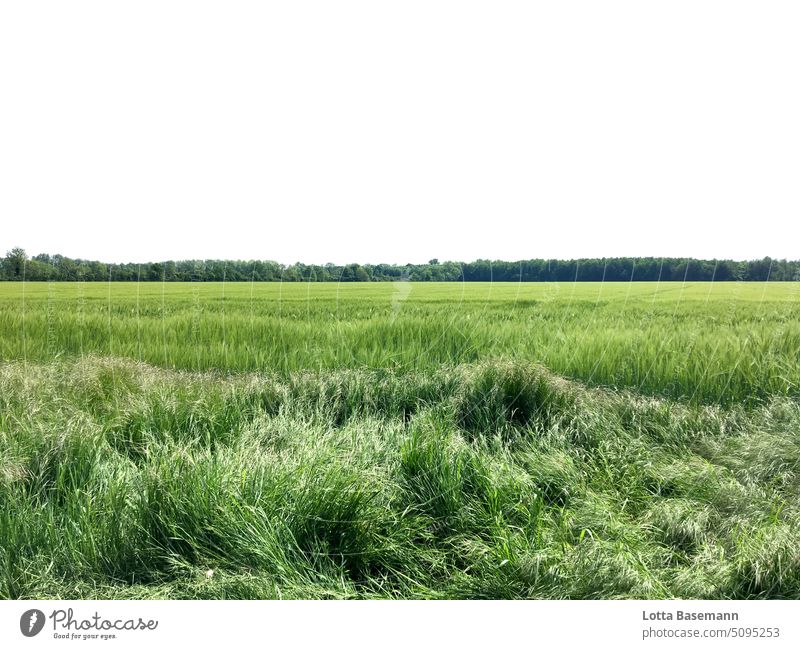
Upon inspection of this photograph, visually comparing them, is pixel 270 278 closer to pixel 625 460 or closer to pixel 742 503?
pixel 625 460

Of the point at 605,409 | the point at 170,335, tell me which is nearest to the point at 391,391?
the point at 605,409

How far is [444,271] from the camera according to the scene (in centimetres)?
314

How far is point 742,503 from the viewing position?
2430 mm

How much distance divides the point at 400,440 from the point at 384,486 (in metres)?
0.32

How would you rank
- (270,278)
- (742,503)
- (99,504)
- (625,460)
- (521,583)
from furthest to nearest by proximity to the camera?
1. (270,278)
2. (625,460)
3. (742,503)
4. (99,504)
5. (521,583)

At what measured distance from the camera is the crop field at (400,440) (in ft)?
6.86

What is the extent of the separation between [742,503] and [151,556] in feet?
8.81

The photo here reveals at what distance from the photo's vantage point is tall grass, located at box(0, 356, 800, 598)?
2.07m

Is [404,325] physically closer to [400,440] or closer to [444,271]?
[444,271]
